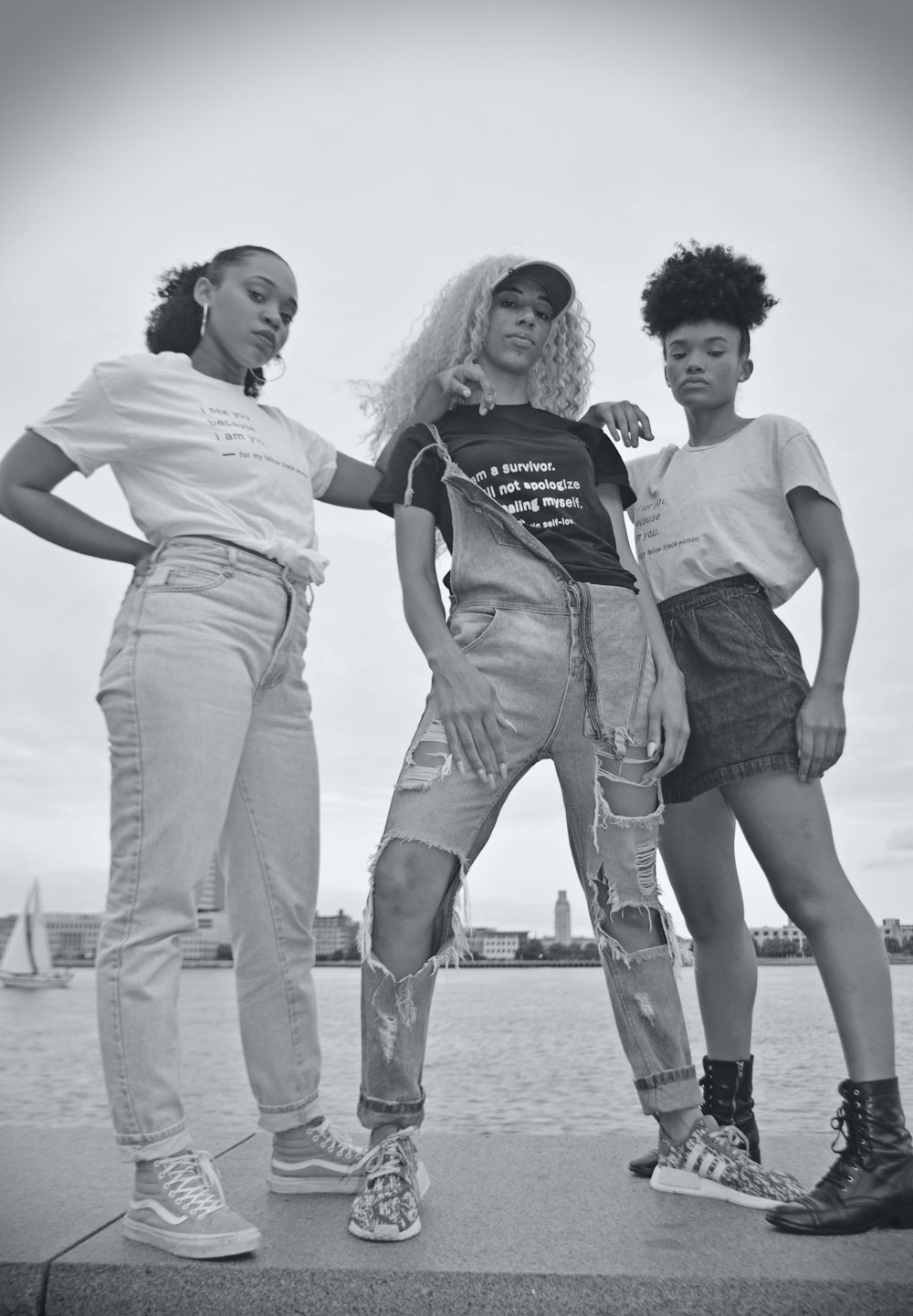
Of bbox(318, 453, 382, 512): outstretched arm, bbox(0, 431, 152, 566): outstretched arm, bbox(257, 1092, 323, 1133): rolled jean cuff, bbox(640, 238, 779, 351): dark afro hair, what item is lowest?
bbox(257, 1092, 323, 1133): rolled jean cuff

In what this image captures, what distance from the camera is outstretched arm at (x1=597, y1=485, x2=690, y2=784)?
89.7 inches

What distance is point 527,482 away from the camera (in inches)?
93.3

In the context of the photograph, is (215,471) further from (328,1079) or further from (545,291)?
(328,1079)

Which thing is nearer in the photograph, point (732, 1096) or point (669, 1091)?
point (669, 1091)

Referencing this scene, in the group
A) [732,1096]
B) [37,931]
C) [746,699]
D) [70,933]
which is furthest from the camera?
[70,933]

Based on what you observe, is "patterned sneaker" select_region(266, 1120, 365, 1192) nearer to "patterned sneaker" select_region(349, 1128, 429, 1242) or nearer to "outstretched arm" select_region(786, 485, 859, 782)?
"patterned sneaker" select_region(349, 1128, 429, 1242)

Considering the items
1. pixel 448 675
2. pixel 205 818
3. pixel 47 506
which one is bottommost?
pixel 205 818

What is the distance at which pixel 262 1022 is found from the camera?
2.30 meters

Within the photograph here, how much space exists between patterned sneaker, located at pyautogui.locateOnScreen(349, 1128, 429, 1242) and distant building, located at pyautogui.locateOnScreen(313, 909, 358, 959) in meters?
0.39

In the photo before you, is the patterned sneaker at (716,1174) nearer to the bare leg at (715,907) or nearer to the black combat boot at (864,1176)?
the black combat boot at (864,1176)

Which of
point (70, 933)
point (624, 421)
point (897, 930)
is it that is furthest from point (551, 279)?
point (70, 933)

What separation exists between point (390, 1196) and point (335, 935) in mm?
14513

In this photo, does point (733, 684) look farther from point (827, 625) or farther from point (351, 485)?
point (351, 485)

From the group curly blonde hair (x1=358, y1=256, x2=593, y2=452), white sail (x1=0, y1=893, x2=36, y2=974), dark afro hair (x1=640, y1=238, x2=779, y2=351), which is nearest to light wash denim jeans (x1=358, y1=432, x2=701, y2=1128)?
curly blonde hair (x1=358, y1=256, x2=593, y2=452)
